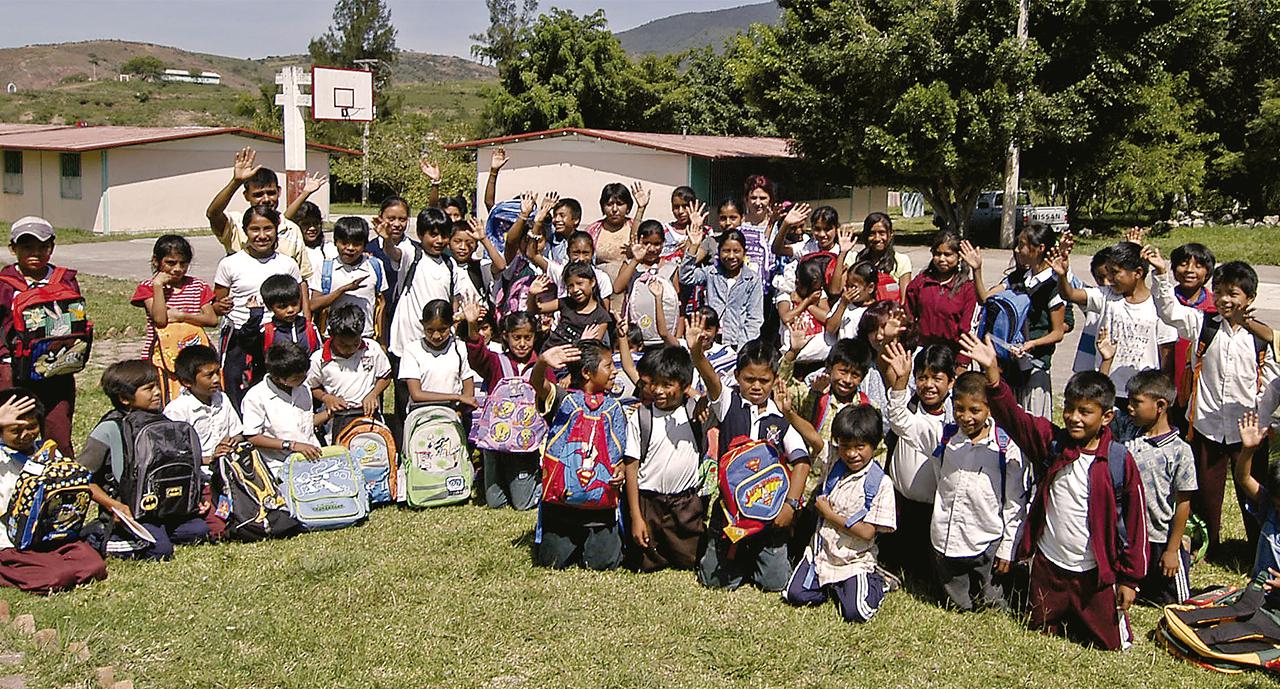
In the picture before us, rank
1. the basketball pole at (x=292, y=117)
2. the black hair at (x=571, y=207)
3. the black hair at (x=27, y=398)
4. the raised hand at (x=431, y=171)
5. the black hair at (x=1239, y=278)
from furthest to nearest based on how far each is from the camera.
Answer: the basketball pole at (x=292, y=117)
the raised hand at (x=431, y=171)
the black hair at (x=571, y=207)
the black hair at (x=1239, y=278)
the black hair at (x=27, y=398)

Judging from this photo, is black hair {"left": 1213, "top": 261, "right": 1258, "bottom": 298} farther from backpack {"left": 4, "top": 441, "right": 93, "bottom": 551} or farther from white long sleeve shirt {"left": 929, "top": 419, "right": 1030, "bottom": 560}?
backpack {"left": 4, "top": 441, "right": 93, "bottom": 551}

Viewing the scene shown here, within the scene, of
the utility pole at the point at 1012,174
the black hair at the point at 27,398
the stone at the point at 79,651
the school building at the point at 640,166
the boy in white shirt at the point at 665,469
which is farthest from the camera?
the school building at the point at 640,166

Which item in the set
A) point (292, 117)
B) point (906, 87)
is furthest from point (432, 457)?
point (906, 87)

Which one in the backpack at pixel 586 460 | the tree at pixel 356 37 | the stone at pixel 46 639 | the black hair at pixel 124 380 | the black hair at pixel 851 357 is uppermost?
the tree at pixel 356 37

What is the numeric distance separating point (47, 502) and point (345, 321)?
181cm

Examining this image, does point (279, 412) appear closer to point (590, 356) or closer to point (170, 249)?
point (170, 249)

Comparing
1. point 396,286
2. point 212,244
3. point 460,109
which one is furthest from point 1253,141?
point 460,109

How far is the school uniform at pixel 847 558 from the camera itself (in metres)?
4.76

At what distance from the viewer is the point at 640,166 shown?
28.8 m

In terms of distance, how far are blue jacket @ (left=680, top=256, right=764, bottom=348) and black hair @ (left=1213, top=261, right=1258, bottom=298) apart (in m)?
2.60

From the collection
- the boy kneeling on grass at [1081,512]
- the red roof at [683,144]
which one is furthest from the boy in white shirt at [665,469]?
the red roof at [683,144]

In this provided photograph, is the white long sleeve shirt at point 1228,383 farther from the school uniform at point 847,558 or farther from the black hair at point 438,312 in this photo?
the black hair at point 438,312

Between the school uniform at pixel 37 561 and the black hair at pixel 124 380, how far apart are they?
477mm

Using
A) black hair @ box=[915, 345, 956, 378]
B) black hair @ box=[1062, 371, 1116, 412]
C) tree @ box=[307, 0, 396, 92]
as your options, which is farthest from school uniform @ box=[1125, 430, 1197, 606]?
tree @ box=[307, 0, 396, 92]
